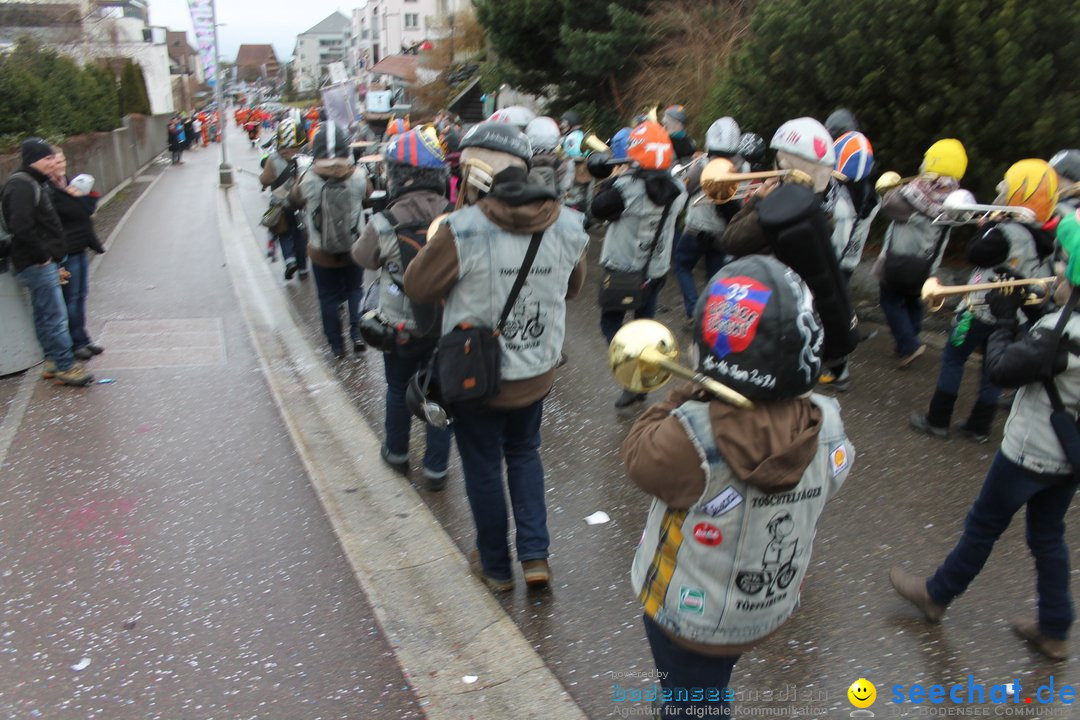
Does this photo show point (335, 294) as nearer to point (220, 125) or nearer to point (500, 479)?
point (500, 479)

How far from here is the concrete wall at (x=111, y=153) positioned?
15.7 meters

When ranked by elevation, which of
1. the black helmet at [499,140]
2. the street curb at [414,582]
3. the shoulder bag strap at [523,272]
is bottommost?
the street curb at [414,582]

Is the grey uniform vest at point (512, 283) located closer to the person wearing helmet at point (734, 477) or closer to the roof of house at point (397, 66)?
the person wearing helmet at point (734, 477)

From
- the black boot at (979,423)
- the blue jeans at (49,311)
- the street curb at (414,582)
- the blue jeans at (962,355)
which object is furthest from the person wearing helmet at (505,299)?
the blue jeans at (49,311)

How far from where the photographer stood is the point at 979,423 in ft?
17.1

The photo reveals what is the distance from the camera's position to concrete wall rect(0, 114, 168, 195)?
51.6 feet

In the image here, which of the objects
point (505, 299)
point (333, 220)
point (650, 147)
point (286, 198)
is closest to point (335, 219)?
point (333, 220)

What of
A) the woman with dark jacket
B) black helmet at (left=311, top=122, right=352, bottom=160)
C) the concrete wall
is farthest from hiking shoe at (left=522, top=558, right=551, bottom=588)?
the concrete wall

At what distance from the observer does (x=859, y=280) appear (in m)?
8.25

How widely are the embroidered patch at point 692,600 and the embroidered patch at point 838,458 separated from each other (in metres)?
0.49

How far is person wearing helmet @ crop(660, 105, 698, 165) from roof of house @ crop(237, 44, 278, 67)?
523ft

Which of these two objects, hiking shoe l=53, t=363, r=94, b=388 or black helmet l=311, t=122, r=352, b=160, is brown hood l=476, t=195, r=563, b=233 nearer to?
→ black helmet l=311, t=122, r=352, b=160

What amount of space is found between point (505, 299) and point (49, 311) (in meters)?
4.56

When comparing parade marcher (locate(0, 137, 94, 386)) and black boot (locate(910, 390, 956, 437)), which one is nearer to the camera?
black boot (locate(910, 390, 956, 437))
